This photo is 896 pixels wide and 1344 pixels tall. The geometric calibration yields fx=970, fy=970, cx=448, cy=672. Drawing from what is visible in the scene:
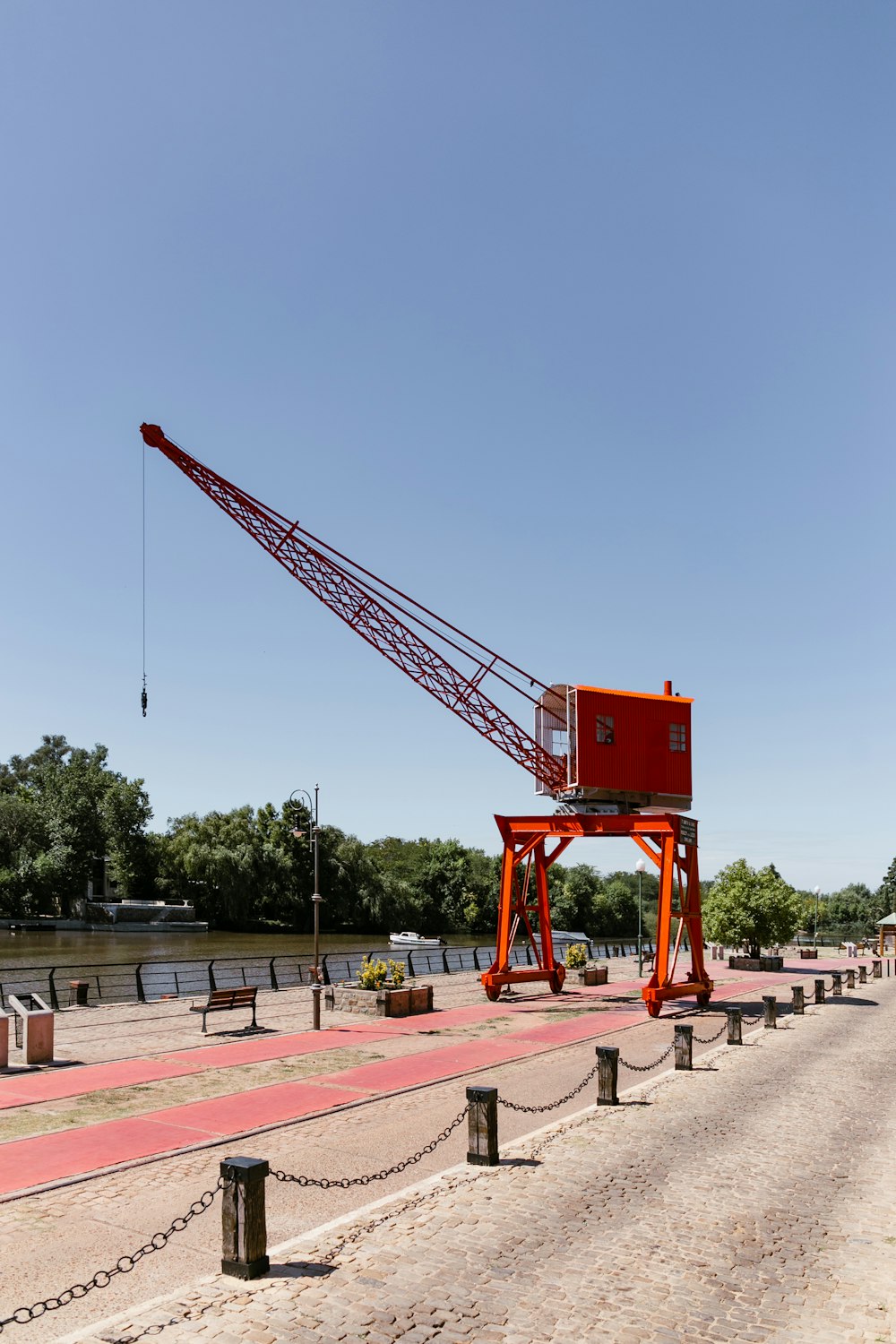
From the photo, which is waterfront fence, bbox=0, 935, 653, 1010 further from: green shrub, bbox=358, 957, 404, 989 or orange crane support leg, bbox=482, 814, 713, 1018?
orange crane support leg, bbox=482, 814, 713, 1018

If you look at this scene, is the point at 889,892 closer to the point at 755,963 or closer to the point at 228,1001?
the point at 755,963

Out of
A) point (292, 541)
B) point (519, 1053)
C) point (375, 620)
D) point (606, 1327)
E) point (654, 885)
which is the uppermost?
point (292, 541)

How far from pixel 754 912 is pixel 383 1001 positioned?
25.7 meters

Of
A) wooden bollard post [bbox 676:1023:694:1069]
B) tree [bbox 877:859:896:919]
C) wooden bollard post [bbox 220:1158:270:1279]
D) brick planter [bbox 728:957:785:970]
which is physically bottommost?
tree [bbox 877:859:896:919]

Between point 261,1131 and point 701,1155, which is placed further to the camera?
point 261,1131

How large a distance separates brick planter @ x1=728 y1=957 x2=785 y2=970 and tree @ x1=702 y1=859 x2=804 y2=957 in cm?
86

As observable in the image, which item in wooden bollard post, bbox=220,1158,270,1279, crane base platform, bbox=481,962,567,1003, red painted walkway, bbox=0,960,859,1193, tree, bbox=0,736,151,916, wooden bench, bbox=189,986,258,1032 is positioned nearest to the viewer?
wooden bollard post, bbox=220,1158,270,1279

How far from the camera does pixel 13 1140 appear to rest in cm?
1324

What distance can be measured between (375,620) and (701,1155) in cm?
2948

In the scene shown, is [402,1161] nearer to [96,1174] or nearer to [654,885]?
[96,1174]

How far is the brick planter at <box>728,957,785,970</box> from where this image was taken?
157ft

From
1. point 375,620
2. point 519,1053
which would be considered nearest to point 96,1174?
point 519,1053

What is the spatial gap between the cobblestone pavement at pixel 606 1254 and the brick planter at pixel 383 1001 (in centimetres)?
1261

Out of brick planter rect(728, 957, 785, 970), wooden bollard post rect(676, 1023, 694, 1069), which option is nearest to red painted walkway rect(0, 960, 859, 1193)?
wooden bollard post rect(676, 1023, 694, 1069)
